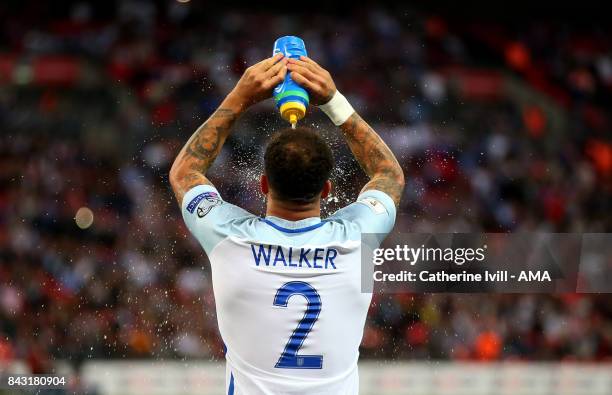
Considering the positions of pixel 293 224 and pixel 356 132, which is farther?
pixel 356 132

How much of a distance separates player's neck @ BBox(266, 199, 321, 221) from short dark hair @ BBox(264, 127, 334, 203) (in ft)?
0.19

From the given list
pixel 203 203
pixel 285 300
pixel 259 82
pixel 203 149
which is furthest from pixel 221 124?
pixel 285 300

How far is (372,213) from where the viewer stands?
3.31 meters

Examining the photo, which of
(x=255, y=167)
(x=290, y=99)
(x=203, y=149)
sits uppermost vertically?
(x=255, y=167)

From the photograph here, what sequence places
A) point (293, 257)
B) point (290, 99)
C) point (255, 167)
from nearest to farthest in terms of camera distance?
point (293, 257)
point (290, 99)
point (255, 167)

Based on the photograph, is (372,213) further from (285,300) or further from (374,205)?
(285,300)

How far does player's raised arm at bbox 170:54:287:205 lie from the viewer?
3.31 metres

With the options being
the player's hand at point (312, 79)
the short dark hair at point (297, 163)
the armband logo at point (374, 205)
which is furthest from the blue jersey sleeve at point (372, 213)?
the player's hand at point (312, 79)

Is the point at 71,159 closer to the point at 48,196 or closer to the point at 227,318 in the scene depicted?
the point at 48,196

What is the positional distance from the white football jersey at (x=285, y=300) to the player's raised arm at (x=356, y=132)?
1.36 feet

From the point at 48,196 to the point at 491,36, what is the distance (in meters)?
9.84

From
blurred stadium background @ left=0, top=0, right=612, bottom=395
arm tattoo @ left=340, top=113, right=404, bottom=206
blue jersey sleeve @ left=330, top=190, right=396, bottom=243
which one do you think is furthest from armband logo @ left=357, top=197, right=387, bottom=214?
blurred stadium background @ left=0, top=0, right=612, bottom=395

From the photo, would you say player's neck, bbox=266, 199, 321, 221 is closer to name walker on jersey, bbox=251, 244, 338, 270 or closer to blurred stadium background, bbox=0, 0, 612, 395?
name walker on jersey, bbox=251, 244, 338, 270

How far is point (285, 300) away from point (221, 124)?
2.40 ft
